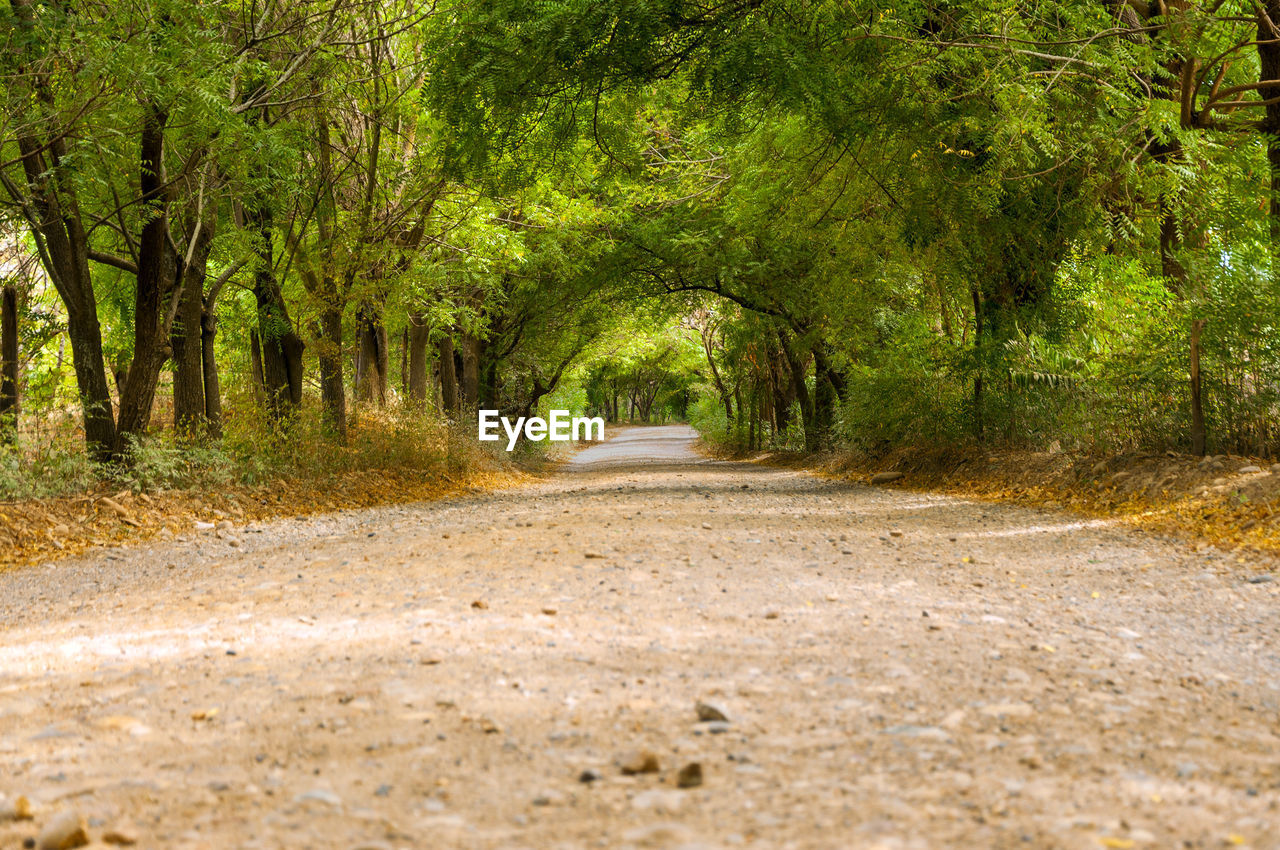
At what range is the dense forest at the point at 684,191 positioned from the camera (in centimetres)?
874

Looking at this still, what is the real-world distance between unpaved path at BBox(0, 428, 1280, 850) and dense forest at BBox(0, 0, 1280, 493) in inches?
164

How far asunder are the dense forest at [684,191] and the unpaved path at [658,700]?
13.7 feet

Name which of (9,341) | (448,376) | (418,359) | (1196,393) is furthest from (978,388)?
(448,376)

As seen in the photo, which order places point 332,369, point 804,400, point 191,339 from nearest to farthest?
point 191,339 < point 332,369 < point 804,400

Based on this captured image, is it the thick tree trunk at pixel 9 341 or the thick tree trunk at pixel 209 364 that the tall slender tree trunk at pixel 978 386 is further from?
the thick tree trunk at pixel 9 341

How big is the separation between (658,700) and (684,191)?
17282mm

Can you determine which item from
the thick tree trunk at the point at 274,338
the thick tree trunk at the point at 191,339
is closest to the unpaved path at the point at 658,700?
the thick tree trunk at the point at 191,339

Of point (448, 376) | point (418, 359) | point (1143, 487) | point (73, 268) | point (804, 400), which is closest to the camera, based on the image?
point (1143, 487)

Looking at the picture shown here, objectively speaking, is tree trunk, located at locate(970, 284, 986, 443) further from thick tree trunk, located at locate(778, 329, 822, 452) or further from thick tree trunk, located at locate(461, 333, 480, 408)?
thick tree trunk, located at locate(461, 333, 480, 408)

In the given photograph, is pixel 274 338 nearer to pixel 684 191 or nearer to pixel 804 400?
pixel 684 191

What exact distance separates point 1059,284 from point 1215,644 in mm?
9474

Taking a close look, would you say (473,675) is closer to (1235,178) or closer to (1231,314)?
(1231,314)

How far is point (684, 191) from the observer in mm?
19672

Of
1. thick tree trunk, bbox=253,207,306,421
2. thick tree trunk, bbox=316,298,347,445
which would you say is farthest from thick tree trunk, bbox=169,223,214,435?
thick tree trunk, bbox=316,298,347,445
